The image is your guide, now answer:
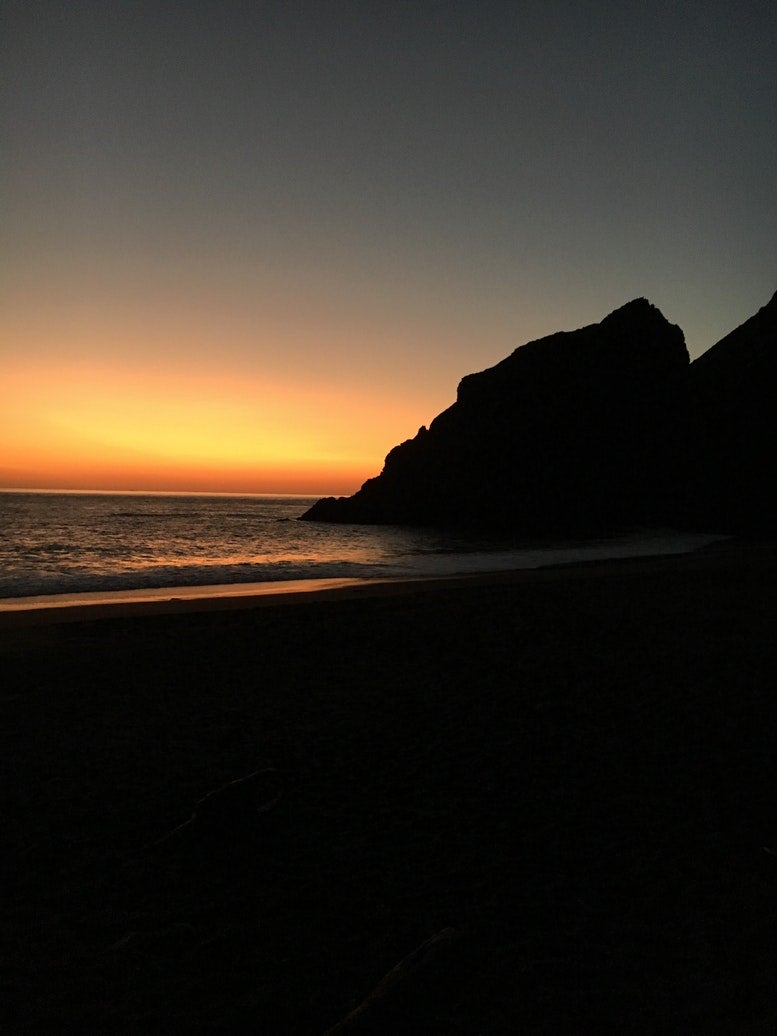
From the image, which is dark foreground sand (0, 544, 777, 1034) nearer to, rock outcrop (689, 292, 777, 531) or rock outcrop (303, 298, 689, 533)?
rock outcrop (689, 292, 777, 531)

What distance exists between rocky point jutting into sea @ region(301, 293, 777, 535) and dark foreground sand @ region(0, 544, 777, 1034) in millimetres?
62406

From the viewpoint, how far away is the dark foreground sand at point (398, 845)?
11.6 feet

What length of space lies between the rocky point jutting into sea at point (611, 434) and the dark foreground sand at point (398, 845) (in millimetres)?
62406

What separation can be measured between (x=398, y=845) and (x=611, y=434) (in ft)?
255

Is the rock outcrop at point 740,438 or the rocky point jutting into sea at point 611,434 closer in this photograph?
the rock outcrop at point 740,438

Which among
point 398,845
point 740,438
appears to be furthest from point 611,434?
point 398,845

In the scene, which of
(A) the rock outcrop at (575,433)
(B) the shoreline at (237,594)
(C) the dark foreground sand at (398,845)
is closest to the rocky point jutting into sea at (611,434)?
(A) the rock outcrop at (575,433)

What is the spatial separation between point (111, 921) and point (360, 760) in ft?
9.17

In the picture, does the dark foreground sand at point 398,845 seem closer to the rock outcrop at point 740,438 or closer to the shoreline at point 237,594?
the shoreline at point 237,594

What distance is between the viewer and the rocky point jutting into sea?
236 ft

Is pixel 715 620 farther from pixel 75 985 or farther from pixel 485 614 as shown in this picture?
pixel 75 985

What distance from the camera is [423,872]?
4645 mm

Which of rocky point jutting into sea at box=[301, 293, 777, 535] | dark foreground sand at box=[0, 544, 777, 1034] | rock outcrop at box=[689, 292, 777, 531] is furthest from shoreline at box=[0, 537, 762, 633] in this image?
rock outcrop at box=[689, 292, 777, 531]

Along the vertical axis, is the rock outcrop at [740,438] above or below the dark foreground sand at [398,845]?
above
